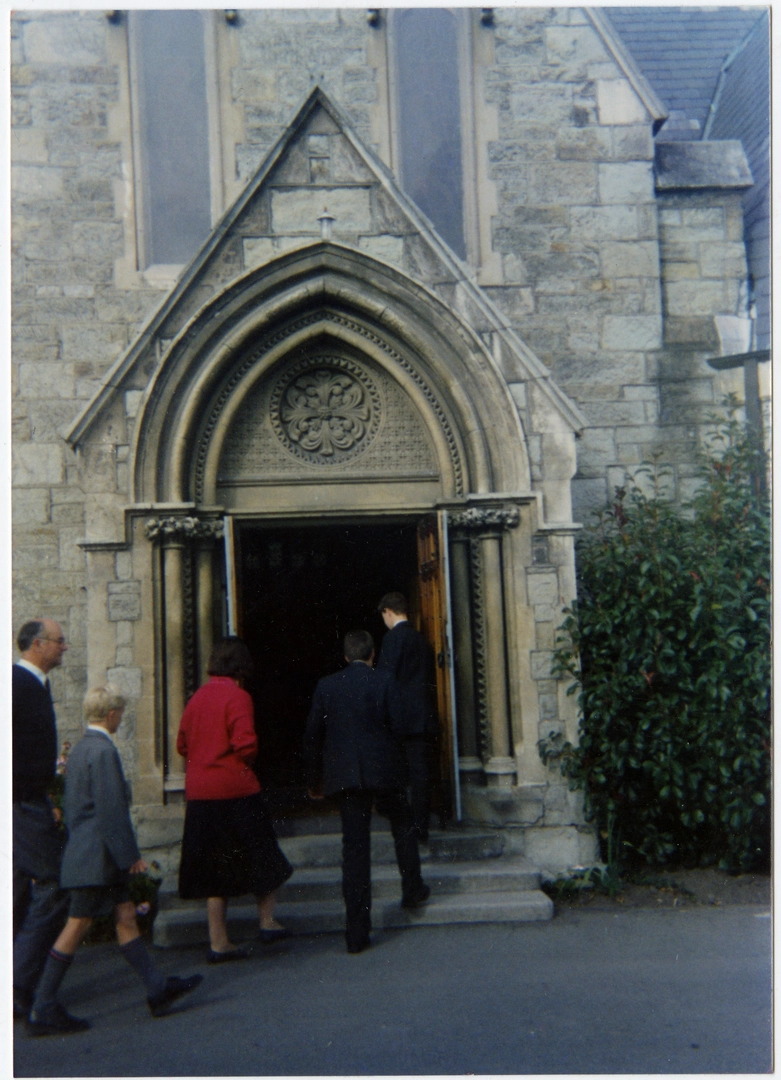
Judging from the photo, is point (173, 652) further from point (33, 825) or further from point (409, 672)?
point (33, 825)

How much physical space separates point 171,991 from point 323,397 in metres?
4.01

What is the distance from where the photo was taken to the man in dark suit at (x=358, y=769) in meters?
4.99

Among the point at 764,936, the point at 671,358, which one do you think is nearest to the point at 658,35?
the point at 671,358

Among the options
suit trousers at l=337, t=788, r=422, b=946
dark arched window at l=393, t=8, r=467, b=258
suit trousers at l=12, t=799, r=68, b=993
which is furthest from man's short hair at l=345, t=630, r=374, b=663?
dark arched window at l=393, t=8, r=467, b=258

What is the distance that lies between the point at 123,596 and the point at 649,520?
374cm

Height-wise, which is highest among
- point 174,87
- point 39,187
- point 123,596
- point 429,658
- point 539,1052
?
point 174,87

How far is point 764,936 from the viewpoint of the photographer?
5277 millimetres

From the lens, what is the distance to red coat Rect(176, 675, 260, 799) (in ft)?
16.2

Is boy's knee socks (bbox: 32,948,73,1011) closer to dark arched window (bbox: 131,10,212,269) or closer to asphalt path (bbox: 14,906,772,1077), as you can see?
asphalt path (bbox: 14,906,772,1077)

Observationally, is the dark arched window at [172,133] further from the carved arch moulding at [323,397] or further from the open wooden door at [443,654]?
the open wooden door at [443,654]

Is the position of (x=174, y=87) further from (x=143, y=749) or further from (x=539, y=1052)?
(x=539, y=1052)

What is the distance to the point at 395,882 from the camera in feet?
18.7

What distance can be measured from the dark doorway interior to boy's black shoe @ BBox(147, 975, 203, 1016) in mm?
4203

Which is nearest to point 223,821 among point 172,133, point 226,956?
point 226,956
